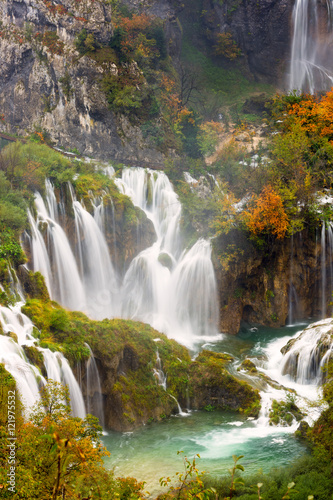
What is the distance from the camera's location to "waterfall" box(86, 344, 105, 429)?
14.6 meters

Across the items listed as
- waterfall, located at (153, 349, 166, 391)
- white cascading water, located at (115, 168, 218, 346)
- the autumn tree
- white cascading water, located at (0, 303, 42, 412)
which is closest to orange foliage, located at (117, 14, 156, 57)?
white cascading water, located at (115, 168, 218, 346)

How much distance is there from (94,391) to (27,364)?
3.39 meters

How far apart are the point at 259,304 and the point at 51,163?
14.7m

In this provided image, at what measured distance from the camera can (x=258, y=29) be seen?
44781mm

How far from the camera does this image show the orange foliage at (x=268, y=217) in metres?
23.2

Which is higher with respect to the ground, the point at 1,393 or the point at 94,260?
the point at 94,260

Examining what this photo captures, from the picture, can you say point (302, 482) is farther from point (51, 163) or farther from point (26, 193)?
point (51, 163)

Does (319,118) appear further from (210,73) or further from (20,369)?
(20,369)

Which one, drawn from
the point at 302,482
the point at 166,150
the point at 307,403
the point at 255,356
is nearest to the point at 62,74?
the point at 166,150

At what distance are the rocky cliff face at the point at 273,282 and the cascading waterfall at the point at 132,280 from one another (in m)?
1.06

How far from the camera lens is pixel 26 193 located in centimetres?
2198

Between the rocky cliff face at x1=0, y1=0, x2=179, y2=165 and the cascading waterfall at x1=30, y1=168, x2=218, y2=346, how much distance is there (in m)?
9.60

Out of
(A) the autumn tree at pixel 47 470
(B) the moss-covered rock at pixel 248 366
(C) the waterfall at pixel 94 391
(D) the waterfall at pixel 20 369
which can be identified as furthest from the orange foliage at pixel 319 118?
(A) the autumn tree at pixel 47 470

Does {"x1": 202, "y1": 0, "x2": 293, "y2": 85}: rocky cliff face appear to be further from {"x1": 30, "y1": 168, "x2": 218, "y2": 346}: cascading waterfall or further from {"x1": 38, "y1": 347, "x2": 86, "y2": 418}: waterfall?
{"x1": 38, "y1": 347, "x2": 86, "y2": 418}: waterfall
